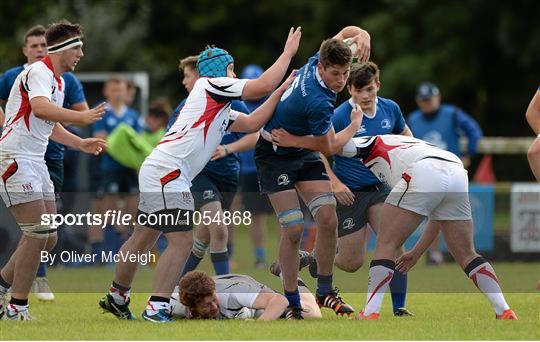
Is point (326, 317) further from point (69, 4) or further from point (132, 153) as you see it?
A: point (69, 4)

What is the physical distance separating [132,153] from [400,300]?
6860 millimetres

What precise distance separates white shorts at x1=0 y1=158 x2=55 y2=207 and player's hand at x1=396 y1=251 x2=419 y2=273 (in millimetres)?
3015

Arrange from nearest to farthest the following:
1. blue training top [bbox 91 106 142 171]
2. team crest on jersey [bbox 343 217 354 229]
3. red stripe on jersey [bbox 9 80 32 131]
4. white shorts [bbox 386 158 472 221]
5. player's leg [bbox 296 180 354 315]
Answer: white shorts [bbox 386 158 472 221] < red stripe on jersey [bbox 9 80 32 131] < player's leg [bbox 296 180 354 315] < team crest on jersey [bbox 343 217 354 229] < blue training top [bbox 91 106 142 171]

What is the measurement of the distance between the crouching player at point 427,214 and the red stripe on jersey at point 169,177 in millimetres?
1668

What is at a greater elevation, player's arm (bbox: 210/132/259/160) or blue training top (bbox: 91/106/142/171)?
player's arm (bbox: 210/132/259/160)

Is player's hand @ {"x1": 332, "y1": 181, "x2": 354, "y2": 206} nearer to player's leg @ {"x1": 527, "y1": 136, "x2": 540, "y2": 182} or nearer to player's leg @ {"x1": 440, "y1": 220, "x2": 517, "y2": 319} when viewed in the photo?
player's leg @ {"x1": 440, "y1": 220, "x2": 517, "y2": 319}

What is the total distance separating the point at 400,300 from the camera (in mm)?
10391

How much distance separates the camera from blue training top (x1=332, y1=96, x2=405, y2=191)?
432 inches

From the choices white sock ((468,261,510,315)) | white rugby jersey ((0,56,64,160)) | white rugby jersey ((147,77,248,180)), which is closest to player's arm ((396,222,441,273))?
white sock ((468,261,510,315))

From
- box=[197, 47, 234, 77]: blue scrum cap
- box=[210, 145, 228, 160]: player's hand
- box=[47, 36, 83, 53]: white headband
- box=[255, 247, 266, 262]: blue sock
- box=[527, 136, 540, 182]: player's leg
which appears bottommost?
box=[255, 247, 266, 262]: blue sock

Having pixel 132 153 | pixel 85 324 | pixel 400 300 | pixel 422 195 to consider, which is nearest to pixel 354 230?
pixel 400 300

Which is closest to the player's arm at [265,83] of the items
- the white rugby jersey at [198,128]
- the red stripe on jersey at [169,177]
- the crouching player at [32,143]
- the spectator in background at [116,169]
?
the white rugby jersey at [198,128]

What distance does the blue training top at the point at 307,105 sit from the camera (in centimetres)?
965

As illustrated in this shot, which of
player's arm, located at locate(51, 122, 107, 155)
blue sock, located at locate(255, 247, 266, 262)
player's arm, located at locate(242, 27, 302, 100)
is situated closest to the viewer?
player's arm, located at locate(242, 27, 302, 100)
